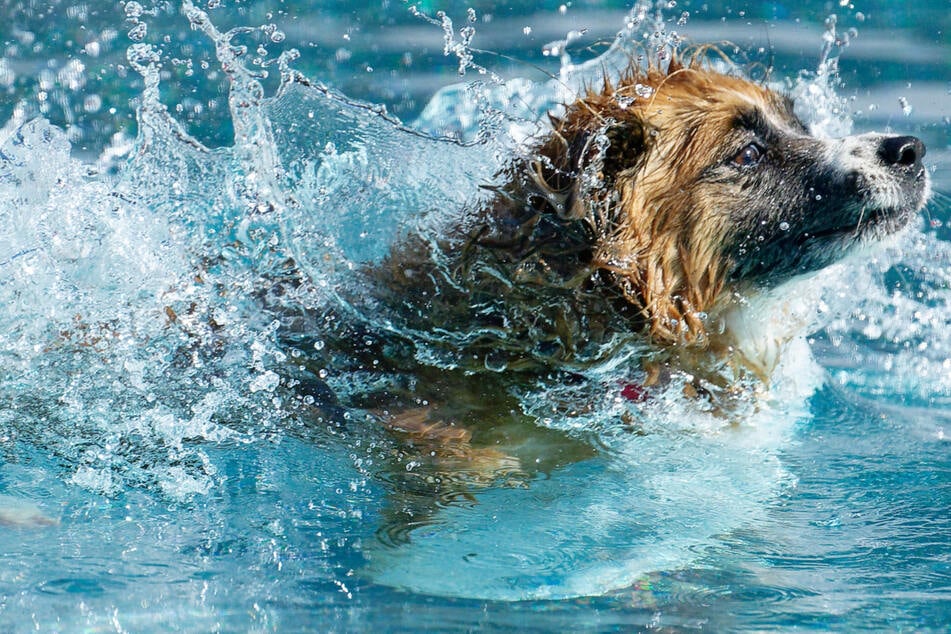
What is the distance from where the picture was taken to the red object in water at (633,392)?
13.1 feet

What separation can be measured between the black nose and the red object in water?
3.96 ft

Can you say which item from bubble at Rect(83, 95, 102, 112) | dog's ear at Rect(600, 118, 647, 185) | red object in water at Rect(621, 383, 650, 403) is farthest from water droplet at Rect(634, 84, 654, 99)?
bubble at Rect(83, 95, 102, 112)

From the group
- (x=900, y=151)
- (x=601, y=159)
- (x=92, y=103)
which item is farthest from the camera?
(x=92, y=103)

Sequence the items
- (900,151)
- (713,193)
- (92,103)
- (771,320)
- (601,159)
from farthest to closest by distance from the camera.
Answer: (92,103) < (771,320) < (713,193) < (900,151) < (601,159)

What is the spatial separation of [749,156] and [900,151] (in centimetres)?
53

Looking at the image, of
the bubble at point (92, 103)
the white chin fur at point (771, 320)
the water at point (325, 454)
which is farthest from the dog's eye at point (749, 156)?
the bubble at point (92, 103)

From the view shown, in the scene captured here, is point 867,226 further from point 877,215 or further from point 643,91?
point 643,91

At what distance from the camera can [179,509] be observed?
3701mm

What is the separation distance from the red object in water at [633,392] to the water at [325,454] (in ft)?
0.12

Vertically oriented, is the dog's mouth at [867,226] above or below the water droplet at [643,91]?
below

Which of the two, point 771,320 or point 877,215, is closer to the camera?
point 877,215

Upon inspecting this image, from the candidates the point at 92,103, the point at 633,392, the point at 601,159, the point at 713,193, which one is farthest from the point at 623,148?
the point at 92,103

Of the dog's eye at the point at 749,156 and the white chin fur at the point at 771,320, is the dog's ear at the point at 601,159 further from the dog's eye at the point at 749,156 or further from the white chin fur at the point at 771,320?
the white chin fur at the point at 771,320

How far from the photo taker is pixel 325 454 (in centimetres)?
402
